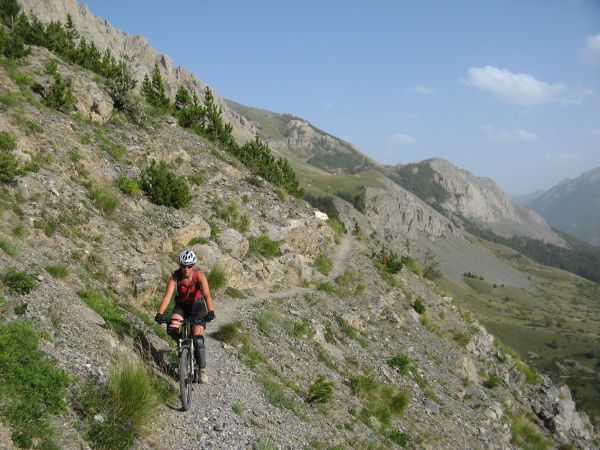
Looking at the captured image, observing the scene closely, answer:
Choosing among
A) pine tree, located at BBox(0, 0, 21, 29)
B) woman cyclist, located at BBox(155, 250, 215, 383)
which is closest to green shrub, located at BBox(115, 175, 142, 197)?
woman cyclist, located at BBox(155, 250, 215, 383)

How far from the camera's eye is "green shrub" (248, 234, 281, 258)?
2380cm

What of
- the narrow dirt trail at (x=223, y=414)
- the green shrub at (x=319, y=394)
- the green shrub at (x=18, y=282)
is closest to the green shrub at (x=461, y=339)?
the green shrub at (x=319, y=394)

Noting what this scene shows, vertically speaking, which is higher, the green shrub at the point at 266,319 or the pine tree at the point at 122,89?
the pine tree at the point at 122,89

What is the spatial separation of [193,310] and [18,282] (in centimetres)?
377

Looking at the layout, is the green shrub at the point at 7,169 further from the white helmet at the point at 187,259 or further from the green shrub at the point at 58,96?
the white helmet at the point at 187,259

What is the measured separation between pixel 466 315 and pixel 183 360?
35.2 m

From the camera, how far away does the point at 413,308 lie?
31.8m

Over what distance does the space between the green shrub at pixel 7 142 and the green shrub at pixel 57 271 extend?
6.30m

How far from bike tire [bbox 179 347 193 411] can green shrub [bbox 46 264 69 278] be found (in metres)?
5.04

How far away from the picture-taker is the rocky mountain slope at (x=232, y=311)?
929 cm

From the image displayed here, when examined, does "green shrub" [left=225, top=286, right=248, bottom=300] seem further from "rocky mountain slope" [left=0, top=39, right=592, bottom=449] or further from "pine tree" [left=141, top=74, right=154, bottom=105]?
"pine tree" [left=141, top=74, right=154, bottom=105]

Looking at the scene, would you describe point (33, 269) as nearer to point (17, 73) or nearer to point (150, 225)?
point (150, 225)

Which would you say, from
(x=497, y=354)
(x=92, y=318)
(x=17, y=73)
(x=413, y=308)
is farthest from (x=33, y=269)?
(x=497, y=354)

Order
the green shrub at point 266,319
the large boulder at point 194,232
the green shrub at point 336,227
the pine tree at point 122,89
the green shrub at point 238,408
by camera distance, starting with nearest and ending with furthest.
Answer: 1. the green shrub at point 238,408
2. the green shrub at point 266,319
3. the large boulder at point 194,232
4. the pine tree at point 122,89
5. the green shrub at point 336,227
